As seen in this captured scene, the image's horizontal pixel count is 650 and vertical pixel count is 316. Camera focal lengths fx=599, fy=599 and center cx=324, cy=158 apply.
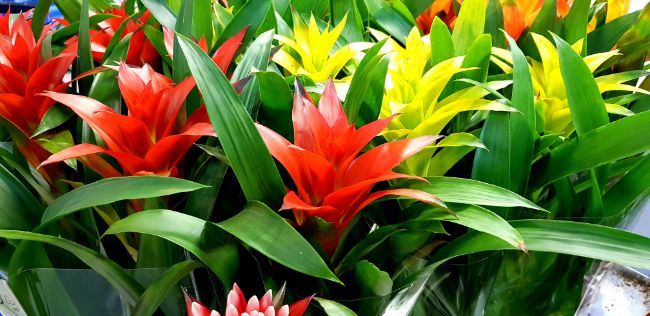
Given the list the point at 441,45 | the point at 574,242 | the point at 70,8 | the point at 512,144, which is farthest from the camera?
the point at 70,8

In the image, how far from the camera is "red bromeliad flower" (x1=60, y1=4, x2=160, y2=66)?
89cm

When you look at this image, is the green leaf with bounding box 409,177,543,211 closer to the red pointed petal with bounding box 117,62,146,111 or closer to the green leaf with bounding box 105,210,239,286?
the green leaf with bounding box 105,210,239,286

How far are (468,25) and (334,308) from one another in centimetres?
50

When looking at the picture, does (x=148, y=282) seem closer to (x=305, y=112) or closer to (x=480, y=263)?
(x=305, y=112)

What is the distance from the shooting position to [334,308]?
56 cm

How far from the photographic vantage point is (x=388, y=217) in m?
0.69

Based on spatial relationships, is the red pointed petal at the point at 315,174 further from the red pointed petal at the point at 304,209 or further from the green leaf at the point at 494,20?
the green leaf at the point at 494,20

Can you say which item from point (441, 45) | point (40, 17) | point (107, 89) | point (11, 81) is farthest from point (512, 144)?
point (40, 17)

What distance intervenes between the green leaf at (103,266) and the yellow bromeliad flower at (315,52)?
0.36 metres

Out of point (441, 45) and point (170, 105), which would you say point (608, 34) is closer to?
point (441, 45)

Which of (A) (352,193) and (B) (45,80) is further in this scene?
(B) (45,80)

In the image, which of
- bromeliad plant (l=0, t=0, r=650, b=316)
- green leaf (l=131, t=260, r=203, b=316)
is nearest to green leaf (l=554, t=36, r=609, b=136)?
bromeliad plant (l=0, t=0, r=650, b=316)

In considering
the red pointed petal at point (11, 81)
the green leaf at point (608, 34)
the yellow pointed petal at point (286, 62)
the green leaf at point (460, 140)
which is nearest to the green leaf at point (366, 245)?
the green leaf at point (460, 140)

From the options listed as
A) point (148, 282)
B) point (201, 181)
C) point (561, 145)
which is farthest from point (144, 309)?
point (561, 145)
